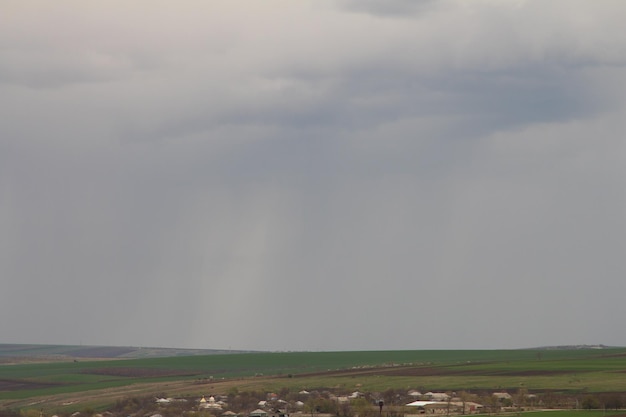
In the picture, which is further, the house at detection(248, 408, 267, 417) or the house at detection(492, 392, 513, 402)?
the house at detection(492, 392, 513, 402)

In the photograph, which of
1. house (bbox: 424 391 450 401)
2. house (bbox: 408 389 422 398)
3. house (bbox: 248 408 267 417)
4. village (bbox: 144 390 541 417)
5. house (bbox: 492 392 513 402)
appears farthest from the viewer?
house (bbox: 408 389 422 398)

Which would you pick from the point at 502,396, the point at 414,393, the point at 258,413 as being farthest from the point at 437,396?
the point at 258,413

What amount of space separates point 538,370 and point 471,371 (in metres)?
12.7

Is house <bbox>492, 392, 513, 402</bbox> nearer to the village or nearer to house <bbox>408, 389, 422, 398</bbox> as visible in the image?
the village

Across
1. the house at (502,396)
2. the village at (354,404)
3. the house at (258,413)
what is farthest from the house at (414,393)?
the house at (258,413)

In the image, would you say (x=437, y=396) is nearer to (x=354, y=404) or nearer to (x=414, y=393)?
(x=414, y=393)

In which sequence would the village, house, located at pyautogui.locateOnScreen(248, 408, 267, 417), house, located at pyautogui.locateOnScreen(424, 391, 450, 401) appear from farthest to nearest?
house, located at pyautogui.locateOnScreen(424, 391, 450, 401) → house, located at pyautogui.locateOnScreen(248, 408, 267, 417) → the village

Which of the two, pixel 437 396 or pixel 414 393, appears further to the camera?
pixel 414 393

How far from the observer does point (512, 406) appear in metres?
142

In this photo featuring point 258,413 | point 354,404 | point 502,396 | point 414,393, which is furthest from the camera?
point 414,393

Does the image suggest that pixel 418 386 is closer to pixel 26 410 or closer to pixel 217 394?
pixel 217 394

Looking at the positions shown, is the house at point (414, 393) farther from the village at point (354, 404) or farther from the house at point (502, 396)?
the house at point (502, 396)

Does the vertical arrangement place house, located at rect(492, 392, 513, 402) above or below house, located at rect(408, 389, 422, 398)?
below

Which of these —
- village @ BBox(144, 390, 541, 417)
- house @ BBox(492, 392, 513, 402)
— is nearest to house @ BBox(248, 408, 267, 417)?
village @ BBox(144, 390, 541, 417)
